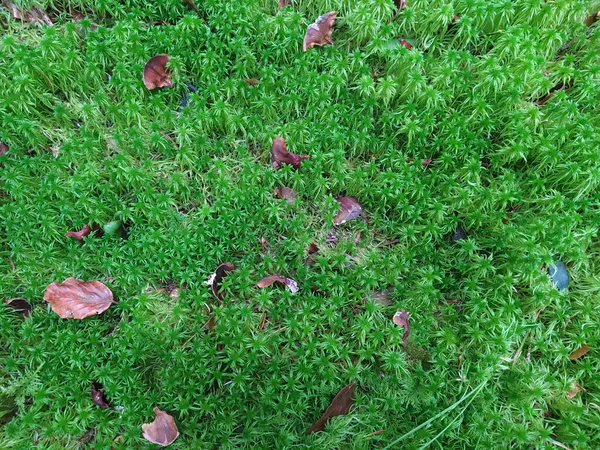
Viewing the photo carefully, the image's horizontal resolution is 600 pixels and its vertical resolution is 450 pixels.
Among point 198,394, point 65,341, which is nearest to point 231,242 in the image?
point 198,394

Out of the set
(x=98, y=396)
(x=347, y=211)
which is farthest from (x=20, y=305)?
(x=347, y=211)

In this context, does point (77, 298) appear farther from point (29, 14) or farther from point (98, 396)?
point (29, 14)

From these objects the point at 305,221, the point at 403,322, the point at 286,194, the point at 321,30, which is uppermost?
the point at 321,30

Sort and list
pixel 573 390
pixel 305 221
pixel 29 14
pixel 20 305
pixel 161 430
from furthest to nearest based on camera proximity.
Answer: pixel 29 14
pixel 305 221
pixel 20 305
pixel 573 390
pixel 161 430

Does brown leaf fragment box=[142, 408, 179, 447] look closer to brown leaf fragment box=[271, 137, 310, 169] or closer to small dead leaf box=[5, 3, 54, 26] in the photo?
brown leaf fragment box=[271, 137, 310, 169]

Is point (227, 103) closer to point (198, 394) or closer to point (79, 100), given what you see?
point (79, 100)

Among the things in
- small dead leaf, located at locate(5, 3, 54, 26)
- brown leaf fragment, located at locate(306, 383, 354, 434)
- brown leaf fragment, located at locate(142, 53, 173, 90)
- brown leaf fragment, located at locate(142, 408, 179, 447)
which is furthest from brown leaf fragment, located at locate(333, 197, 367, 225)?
small dead leaf, located at locate(5, 3, 54, 26)
